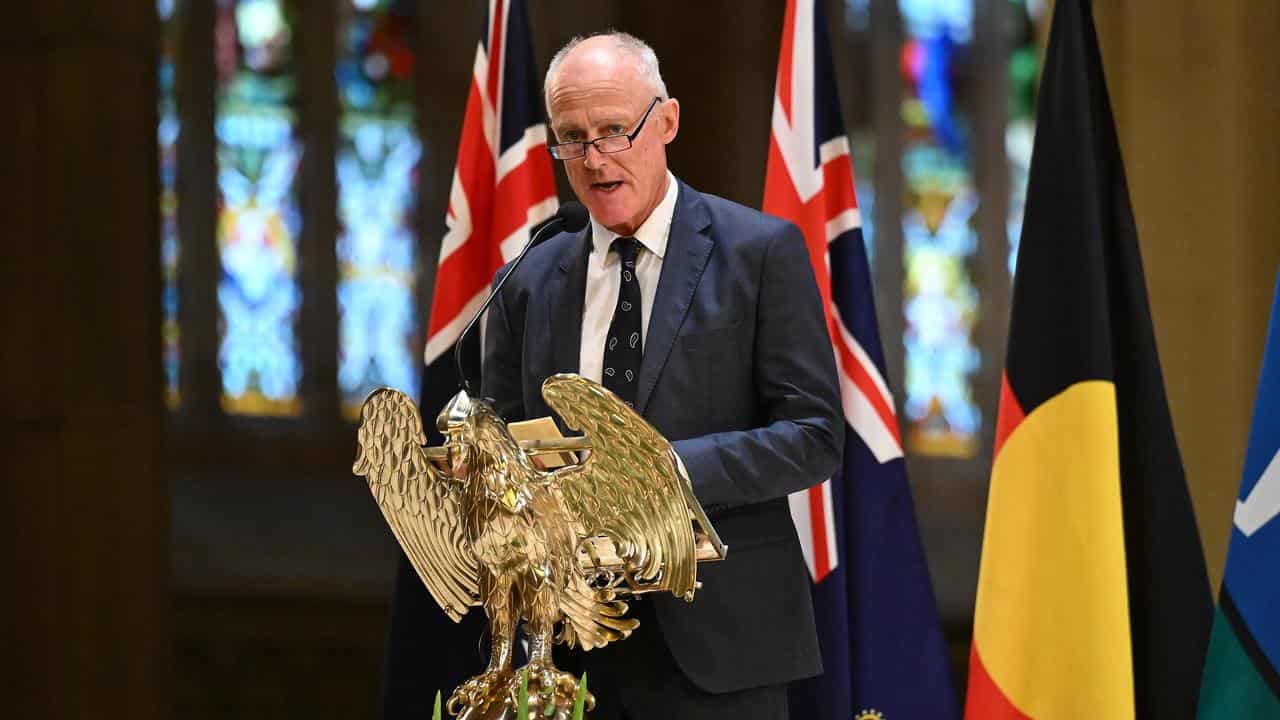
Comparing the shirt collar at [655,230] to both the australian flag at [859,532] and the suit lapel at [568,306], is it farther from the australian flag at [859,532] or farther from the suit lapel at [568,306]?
the australian flag at [859,532]

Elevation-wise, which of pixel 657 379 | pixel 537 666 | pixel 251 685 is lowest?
pixel 251 685

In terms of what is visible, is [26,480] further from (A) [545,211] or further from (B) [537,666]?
(B) [537,666]

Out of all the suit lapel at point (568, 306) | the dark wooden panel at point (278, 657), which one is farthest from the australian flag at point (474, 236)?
the dark wooden panel at point (278, 657)

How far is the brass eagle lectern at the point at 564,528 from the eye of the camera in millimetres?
1513

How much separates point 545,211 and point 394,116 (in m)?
2.46

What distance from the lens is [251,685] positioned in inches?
186

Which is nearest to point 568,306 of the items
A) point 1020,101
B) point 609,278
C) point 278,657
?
point 609,278

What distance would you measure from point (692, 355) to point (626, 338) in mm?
96

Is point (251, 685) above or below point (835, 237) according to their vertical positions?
below

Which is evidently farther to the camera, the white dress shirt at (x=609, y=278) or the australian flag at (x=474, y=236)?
the australian flag at (x=474, y=236)

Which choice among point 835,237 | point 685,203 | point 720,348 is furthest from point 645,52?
point 835,237

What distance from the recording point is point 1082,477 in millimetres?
2623

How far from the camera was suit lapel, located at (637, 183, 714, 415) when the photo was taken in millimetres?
1963

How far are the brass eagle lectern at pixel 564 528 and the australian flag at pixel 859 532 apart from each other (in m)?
1.41
